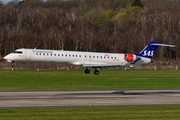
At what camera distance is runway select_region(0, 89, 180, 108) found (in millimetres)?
30641

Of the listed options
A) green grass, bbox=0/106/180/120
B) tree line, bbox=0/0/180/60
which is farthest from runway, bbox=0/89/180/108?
tree line, bbox=0/0/180/60

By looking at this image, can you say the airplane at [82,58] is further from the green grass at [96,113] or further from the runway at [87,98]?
the green grass at [96,113]

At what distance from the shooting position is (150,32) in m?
123

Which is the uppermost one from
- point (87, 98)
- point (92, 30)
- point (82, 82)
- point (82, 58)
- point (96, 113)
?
point (92, 30)

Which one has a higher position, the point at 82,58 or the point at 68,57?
the point at 68,57

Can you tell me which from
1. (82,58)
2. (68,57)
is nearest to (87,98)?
(68,57)

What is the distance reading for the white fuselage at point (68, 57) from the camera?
62.9m

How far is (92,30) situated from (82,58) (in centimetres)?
5577

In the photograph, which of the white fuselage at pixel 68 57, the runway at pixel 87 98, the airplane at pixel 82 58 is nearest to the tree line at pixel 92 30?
the airplane at pixel 82 58

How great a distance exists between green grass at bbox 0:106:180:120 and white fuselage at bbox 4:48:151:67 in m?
34.8

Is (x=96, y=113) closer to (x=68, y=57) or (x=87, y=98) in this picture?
(x=87, y=98)

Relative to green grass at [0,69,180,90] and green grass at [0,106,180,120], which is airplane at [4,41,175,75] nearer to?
green grass at [0,69,180,90]

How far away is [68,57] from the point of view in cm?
6391

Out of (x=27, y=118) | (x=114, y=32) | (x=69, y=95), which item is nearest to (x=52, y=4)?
(x=114, y=32)
